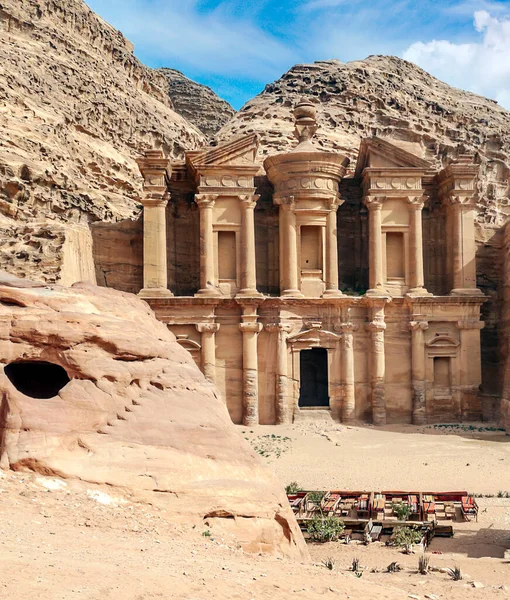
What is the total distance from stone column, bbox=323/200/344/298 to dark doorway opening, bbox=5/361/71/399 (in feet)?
66.8

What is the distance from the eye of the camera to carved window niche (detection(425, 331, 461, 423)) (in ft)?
106

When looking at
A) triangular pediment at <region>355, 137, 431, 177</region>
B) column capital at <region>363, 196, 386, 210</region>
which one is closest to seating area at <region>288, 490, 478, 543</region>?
column capital at <region>363, 196, 386, 210</region>

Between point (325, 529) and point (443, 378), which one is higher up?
point (443, 378)

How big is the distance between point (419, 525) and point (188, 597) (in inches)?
424

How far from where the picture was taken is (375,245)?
108 ft

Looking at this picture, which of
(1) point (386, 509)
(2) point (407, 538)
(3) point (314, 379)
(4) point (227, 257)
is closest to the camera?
(2) point (407, 538)

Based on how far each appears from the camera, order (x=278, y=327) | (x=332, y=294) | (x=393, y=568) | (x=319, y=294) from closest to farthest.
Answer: (x=393, y=568), (x=278, y=327), (x=332, y=294), (x=319, y=294)

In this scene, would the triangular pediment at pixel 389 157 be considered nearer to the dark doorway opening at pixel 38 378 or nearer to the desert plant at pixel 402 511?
the desert plant at pixel 402 511

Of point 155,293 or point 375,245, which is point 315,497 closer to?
point 155,293

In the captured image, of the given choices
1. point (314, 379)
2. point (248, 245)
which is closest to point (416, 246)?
point (248, 245)

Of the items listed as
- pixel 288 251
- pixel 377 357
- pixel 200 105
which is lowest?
pixel 377 357

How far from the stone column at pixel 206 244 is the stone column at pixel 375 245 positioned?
6731mm

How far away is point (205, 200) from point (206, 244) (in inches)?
75.9

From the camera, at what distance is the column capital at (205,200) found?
32250 millimetres
